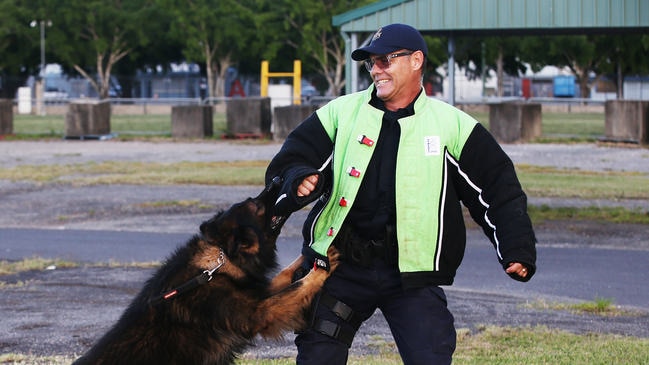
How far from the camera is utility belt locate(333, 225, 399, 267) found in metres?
5.02

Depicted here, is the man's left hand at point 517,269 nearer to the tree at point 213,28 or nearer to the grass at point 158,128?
the grass at point 158,128

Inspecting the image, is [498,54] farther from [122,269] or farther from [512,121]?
[122,269]

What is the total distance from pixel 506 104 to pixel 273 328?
26510 mm

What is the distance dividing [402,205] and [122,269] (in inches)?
270

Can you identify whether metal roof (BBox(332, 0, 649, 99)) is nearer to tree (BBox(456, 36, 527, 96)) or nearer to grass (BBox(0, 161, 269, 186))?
grass (BBox(0, 161, 269, 186))

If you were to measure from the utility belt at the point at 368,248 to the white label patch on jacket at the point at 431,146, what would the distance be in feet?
1.23

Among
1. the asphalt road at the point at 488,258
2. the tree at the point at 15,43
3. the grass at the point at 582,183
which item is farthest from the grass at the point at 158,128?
the asphalt road at the point at 488,258

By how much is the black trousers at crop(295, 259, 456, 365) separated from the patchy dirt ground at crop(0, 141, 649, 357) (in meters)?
2.84

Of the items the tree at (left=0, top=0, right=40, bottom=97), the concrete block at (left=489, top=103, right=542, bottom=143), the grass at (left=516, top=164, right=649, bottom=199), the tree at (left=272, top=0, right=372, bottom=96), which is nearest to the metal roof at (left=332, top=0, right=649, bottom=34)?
the grass at (left=516, top=164, right=649, bottom=199)

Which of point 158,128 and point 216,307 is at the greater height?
point 158,128

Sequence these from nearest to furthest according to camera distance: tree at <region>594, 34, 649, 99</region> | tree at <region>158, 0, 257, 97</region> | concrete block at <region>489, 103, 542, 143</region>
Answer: concrete block at <region>489, 103, 542, 143</region> < tree at <region>594, 34, 649, 99</region> < tree at <region>158, 0, 257, 97</region>

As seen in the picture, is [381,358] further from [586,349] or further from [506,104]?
[506,104]

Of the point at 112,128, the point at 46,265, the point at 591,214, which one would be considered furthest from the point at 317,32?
the point at 46,265

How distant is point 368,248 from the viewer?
504cm
